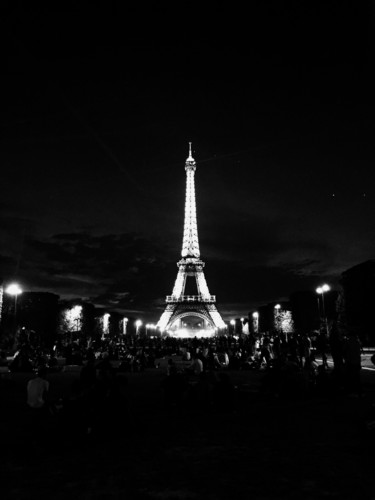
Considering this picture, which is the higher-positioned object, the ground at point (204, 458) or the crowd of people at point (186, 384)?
the crowd of people at point (186, 384)

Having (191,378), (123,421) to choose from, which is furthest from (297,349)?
(123,421)

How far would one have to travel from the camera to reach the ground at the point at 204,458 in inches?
214

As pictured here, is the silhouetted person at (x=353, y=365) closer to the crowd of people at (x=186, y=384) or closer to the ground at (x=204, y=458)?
the crowd of people at (x=186, y=384)

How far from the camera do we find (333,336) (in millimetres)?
16594

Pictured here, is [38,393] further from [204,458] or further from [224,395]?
[224,395]

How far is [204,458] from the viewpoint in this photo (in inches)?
271

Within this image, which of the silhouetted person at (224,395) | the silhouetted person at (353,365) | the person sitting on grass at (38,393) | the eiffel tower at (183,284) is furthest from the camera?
the eiffel tower at (183,284)

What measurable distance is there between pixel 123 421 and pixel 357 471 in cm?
452

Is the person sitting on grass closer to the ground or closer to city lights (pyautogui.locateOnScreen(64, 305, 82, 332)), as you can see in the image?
the ground

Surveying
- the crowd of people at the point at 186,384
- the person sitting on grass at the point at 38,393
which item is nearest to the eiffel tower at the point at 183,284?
the crowd of people at the point at 186,384

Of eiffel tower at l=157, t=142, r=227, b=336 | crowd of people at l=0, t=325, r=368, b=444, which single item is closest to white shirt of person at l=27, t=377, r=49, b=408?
crowd of people at l=0, t=325, r=368, b=444

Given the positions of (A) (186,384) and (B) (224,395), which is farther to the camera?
(A) (186,384)

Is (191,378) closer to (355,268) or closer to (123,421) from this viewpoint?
(123,421)

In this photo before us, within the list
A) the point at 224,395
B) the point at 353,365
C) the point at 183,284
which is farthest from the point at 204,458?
the point at 183,284
